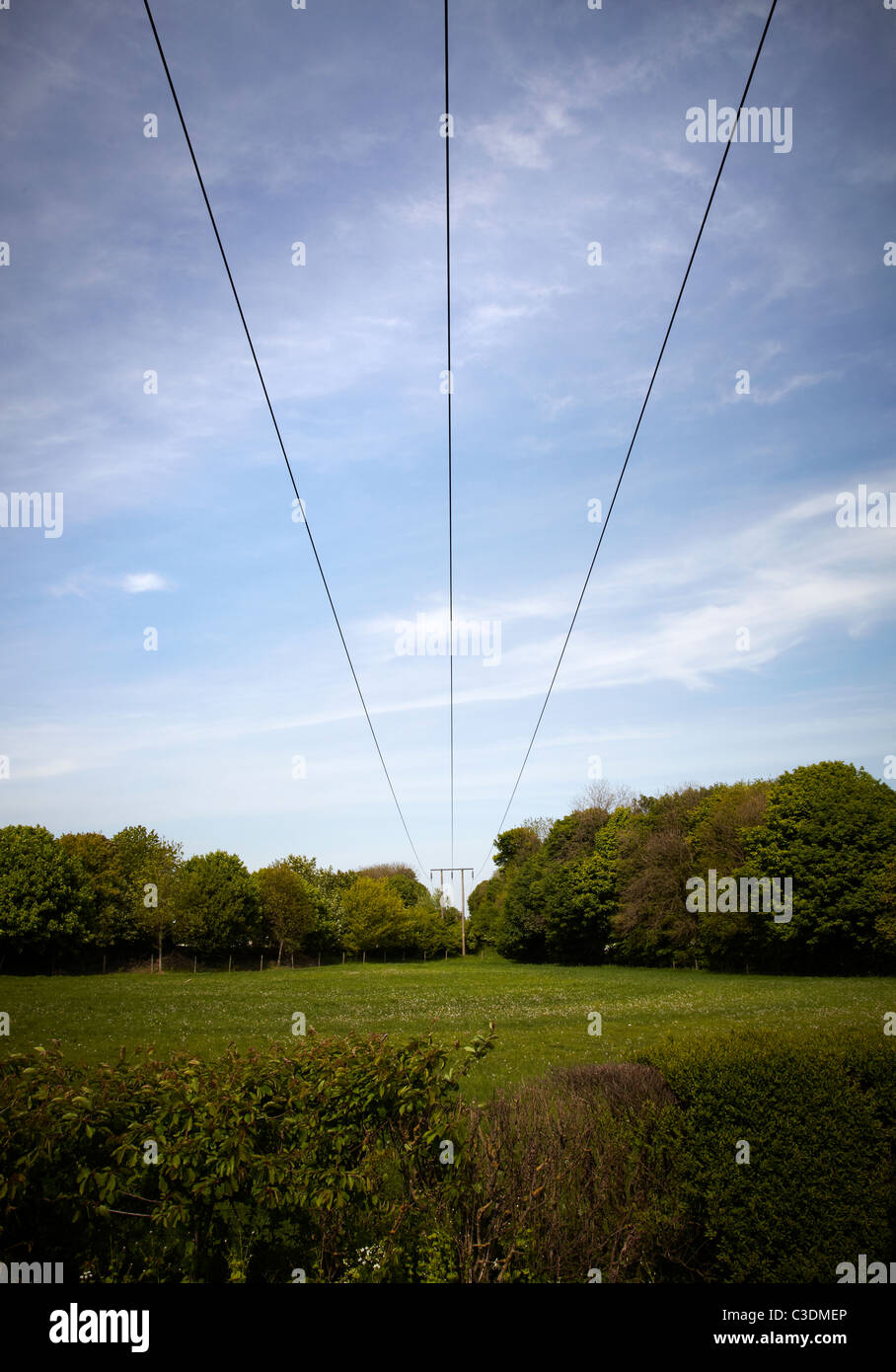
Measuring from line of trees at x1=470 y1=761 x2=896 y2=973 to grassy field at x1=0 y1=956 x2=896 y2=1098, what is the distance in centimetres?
406

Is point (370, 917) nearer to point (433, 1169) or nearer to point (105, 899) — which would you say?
point (105, 899)

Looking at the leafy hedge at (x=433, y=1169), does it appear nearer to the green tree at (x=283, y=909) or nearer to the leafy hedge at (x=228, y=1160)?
the leafy hedge at (x=228, y=1160)

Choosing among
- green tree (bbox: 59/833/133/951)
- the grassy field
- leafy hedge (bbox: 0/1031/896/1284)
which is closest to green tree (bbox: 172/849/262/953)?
green tree (bbox: 59/833/133/951)

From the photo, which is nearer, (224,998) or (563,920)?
(224,998)

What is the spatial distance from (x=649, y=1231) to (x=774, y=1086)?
133 centimetres

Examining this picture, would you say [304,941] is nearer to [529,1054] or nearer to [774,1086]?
[529,1054]

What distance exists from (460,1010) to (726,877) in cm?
2813

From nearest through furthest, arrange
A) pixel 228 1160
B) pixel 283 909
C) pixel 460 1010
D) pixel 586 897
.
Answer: pixel 228 1160, pixel 460 1010, pixel 586 897, pixel 283 909

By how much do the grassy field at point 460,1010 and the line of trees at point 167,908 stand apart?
36.3 feet

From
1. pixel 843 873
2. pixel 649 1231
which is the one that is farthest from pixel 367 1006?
pixel 843 873

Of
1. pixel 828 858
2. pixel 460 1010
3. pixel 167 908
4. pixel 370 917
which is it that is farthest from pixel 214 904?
pixel 828 858

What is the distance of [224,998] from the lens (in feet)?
106

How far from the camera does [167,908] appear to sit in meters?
61.0

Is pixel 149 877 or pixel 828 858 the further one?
pixel 149 877
